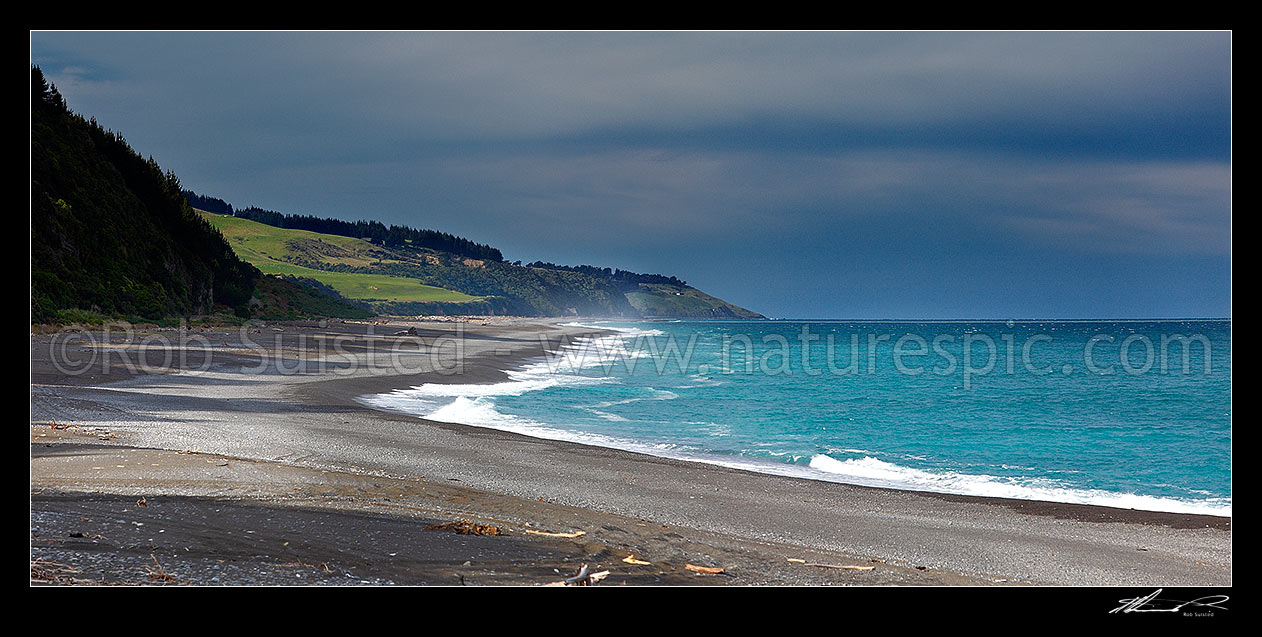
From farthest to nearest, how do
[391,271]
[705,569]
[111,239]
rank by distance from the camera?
[391,271]
[111,239]
[705,569]

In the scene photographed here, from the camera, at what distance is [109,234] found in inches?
1485

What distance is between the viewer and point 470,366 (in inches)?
1217

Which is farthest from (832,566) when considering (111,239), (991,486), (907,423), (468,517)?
(111,239)

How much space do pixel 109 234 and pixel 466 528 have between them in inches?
1666

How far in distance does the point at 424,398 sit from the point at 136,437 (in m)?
9.69

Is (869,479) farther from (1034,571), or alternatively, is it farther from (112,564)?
(112,564)

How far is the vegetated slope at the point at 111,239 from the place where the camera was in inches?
1270

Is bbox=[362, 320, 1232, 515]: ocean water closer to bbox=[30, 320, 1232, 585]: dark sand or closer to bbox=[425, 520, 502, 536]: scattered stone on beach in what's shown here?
bbox=[30, 320, 1232, 585]: dark sand

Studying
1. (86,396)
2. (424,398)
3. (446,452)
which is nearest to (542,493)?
(446,452)

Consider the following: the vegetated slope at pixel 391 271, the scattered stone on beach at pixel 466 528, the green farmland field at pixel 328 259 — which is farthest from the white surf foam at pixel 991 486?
the green farmland field at pixel 328 259
